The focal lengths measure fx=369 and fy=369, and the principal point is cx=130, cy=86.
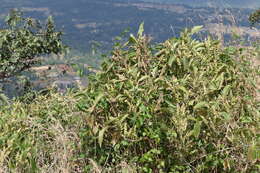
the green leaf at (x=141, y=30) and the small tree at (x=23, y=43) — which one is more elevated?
→ the green leaf at (x=141, y=30)

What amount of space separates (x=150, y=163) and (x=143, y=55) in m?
1.24

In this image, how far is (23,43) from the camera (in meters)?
14.1

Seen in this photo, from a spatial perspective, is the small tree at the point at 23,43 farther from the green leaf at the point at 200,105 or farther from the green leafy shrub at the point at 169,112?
the green leaf at the point at 200,105

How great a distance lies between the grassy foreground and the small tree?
910 centimetres

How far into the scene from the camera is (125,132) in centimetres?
371

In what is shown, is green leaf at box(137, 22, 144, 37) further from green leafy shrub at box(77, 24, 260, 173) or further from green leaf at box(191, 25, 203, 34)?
green leaf at box(191, 25, 203, 34)

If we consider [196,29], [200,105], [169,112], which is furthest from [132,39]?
[200,105]

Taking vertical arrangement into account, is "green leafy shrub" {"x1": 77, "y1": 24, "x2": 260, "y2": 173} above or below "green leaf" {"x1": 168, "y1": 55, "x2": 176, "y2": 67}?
below

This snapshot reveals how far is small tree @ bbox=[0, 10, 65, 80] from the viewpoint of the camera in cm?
1337

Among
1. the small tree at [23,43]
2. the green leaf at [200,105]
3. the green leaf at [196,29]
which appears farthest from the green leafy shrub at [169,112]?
the small tree at [23,43]

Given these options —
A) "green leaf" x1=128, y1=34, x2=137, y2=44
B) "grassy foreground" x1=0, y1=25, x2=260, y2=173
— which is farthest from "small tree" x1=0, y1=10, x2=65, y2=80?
"green leaf" x1=128, y1=34, x2=137, y2=44

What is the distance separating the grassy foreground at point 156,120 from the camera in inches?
145

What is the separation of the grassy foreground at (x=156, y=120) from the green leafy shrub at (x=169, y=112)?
0.01 meters

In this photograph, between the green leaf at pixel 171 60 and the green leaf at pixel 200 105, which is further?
the green leaf at pixel 171 60
